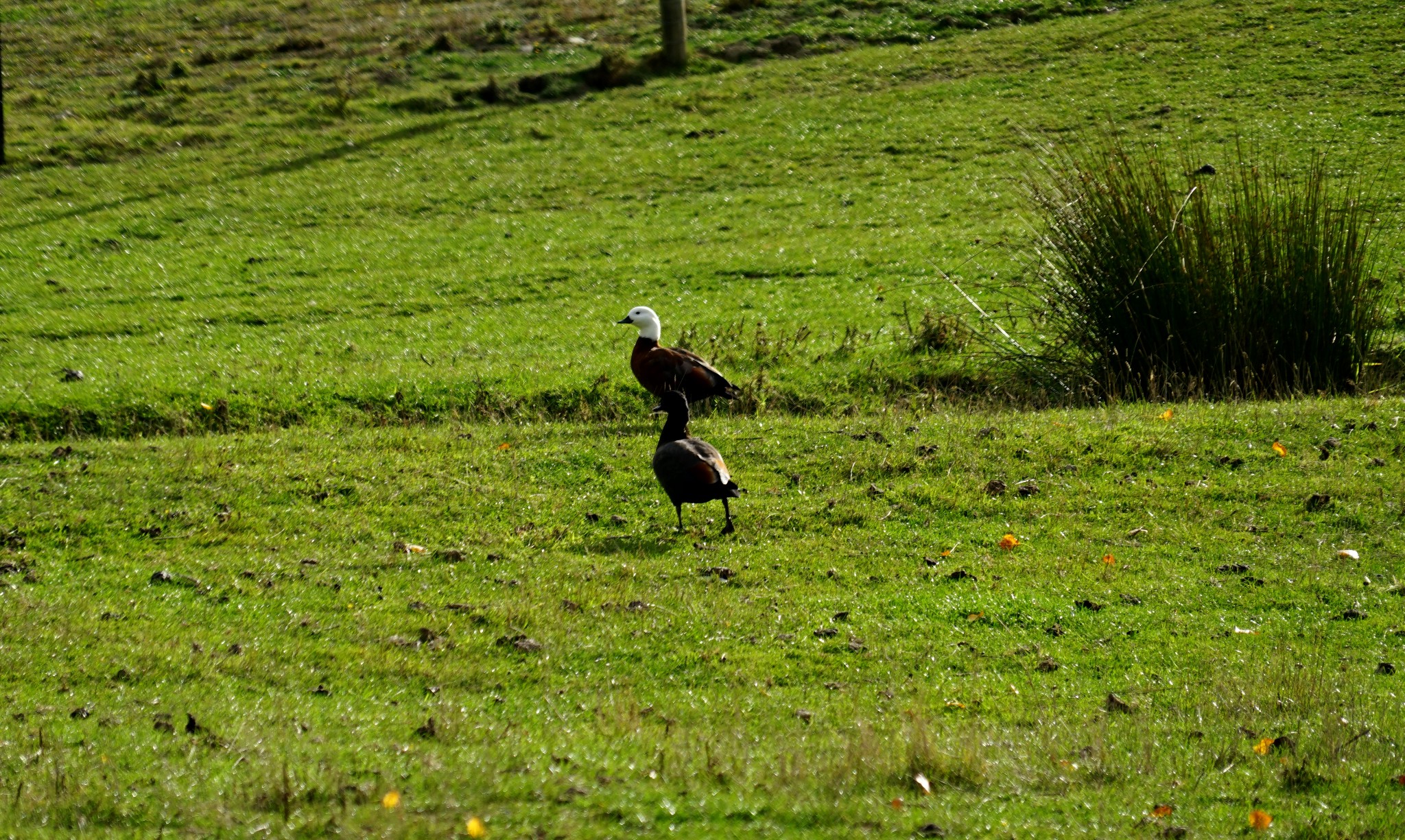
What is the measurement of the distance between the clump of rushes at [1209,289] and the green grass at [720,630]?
1.32 metres

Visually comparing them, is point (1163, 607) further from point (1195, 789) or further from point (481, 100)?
point (481, 100)

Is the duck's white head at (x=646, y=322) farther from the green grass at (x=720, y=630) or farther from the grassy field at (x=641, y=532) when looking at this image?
the green grass at (x=720, y=630)

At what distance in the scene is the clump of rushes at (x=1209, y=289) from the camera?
603 inches

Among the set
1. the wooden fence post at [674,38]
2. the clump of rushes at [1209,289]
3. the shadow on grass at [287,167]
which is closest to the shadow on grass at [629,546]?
the clump of rushes at [1209,289]

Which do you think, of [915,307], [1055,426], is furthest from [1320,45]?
[1055,426]

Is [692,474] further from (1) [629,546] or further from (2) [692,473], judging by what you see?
(1) [629,546]

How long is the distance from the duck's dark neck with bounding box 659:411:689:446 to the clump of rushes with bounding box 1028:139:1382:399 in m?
6.50

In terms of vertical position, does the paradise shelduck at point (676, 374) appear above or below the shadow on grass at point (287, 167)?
below

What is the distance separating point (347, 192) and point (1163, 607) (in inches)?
959

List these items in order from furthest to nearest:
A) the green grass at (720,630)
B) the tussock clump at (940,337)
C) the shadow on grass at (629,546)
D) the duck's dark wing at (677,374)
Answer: the tussock clump at (940,337)
the duck's dark wing at (677,374)
the shadow on grass at (629,546)
the green grass at (720,630)

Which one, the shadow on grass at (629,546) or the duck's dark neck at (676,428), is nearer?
the shadow on grass at (629,546)

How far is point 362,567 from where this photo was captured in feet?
35.0

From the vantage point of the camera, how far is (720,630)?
9.19 meters

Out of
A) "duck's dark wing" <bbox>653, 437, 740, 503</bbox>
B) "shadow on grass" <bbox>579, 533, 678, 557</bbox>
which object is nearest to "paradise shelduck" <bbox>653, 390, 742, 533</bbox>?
"duck's dark wing" <bbox>653, 437, 740, 503</bbox>
